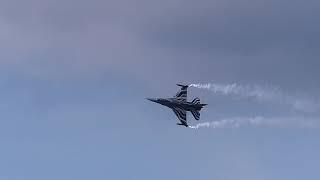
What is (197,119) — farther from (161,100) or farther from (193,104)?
(161,100)

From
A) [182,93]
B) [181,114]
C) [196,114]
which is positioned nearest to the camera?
[196,114]

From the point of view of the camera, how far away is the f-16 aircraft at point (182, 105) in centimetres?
18475

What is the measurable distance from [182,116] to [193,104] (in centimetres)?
666

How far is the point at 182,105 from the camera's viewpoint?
18875 cm

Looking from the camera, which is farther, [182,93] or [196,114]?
[182,93]

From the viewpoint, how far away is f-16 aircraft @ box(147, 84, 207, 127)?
185 metres

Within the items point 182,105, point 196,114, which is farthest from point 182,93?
point 196,114

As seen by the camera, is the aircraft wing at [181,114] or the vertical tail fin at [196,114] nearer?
the vertical tail fin at [196,114]

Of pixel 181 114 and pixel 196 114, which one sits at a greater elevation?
pixel 181 114

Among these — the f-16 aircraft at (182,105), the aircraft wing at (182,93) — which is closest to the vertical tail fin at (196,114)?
the f-16 aircraft at (182,105)

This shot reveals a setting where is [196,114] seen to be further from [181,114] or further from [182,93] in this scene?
[182,93]

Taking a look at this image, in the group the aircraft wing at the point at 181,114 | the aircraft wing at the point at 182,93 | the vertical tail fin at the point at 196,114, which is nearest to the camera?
the vertical tail fin at the point at 196,114

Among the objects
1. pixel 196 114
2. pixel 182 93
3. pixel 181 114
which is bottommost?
pixel 196 114

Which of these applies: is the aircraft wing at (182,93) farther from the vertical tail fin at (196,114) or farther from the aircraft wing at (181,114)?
the vertical tail fin at (196,114)
